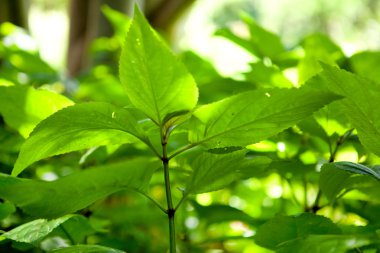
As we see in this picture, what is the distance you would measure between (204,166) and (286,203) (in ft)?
1.41

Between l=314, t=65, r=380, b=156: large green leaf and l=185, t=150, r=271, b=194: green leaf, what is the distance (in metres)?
0.09

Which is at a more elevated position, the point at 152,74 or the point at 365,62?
the point at 365,62

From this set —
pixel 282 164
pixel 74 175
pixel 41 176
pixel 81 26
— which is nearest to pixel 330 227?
pixel 282 164

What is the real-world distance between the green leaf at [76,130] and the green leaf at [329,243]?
164 millimetres

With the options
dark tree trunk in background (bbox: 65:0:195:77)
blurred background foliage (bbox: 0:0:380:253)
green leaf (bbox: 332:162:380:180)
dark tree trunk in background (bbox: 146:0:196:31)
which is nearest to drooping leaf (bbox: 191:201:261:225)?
blurred background foliage (bbox: 0:0:380:253)

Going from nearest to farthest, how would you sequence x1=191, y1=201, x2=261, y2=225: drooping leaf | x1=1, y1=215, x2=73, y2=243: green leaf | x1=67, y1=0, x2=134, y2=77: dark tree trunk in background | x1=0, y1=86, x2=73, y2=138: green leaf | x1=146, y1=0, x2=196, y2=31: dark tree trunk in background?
x1=1, y1=215, x2=73, y2=243: green leaf, x1=0, y1=86, x2=73, y2=138: green leaf, x1=191, y1=201, x2=261, y2=225: drooping leaf, x1=146, y1=0, x2=196, y2=31: dark tree trunk in background, x1=67, y1=0, x2=134, y2=77: dark tree trunk in background

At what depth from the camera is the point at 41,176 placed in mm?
983

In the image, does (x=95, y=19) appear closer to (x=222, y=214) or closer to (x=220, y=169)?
(x=222, y=214)

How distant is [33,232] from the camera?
1.63ft

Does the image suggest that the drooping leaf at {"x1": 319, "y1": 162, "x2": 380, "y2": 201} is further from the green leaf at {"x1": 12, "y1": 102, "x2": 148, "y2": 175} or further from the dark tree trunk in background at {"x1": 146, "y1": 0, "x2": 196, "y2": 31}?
the dark tree trunk in background at {"x1": 146, "y1": 0, "x2": 196, "y2": 31}

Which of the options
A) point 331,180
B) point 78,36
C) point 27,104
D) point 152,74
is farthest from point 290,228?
point 78,36

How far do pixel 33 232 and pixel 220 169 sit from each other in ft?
0.58

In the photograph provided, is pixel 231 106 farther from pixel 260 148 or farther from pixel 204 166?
pixel 260 148

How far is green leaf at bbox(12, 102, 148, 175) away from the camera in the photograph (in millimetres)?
455
